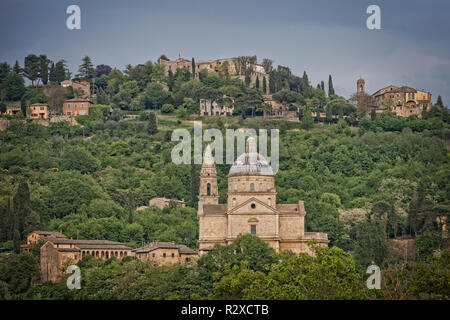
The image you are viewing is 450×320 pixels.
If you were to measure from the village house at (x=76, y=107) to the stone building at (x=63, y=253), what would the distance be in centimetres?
5020

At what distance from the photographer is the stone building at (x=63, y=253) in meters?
68.6

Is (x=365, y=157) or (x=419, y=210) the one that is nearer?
(x=419, y=210)

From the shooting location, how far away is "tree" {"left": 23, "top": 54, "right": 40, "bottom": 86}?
132 meters

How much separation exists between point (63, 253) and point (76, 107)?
180 ft

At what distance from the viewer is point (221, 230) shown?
66438mm

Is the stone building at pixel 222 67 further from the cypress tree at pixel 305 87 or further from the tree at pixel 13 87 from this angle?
the tree at pixel 13 87

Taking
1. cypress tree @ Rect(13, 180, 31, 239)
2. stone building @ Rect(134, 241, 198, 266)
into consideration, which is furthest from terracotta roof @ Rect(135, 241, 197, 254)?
cypress tree @ Rect(13, 180, 31, 239)

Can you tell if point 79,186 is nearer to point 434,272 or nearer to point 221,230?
point 221,230

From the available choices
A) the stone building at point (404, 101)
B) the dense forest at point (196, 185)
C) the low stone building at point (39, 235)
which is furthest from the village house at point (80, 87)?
the low stone building at point (39, 235)

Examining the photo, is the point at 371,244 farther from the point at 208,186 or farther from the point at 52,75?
the point at 52,75

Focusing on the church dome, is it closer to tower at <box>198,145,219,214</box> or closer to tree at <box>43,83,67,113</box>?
tower at <box>198,145,219,214</box>

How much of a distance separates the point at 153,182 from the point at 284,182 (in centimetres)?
1280
